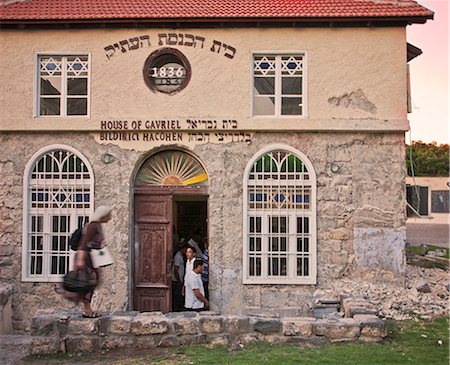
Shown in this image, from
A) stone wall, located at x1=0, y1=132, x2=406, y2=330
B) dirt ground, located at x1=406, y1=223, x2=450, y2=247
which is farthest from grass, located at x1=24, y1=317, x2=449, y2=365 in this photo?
dirt ground, located at x1=406, y1=223, x2=450, y2=247

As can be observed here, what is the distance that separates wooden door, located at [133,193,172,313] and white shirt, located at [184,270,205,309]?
4.39 feet

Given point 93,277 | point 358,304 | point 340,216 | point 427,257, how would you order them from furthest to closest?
point 427,257, point 340,216, point 358,304, point 93,277

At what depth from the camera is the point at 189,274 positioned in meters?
11.8

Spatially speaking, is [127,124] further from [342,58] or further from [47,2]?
[342,58]

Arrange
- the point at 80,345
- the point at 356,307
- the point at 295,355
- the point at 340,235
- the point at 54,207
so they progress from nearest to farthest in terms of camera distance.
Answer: the point at 295,355 → the point at 80,345 → the point at 356,307 → the point at 340,235 → the point at 54,207

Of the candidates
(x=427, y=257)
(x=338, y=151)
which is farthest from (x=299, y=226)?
(x=427, y=257)

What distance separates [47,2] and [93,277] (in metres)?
7.23

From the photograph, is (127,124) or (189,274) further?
(127,124)

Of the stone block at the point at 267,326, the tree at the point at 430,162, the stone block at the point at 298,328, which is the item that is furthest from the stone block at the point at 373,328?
the tree at the point at 430,162

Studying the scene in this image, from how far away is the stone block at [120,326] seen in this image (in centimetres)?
948

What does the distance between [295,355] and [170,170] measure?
18.7ft

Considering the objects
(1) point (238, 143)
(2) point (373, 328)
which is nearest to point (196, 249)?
(1) point (238, 143)

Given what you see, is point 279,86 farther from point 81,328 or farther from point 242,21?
point 81,328

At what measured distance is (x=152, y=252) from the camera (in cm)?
1320
